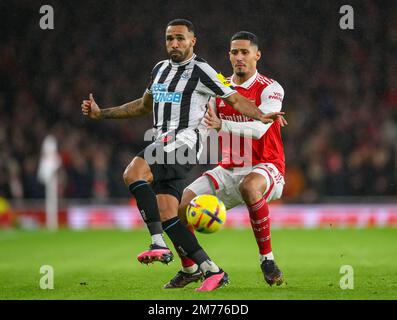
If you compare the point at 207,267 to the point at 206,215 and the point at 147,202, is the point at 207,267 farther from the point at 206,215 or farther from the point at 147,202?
the point at 147,202

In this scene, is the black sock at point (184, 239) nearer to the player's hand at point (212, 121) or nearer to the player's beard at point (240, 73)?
the player's hand at point (212, 121)

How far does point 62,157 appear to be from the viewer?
18500 millimetres

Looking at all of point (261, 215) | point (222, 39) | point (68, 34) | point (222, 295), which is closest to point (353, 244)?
point (261, 215)

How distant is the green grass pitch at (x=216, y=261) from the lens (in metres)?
7.12

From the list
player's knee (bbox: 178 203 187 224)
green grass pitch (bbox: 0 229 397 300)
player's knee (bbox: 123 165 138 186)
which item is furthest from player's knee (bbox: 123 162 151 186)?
green grass pitch (bbox: 0 229 397 300)

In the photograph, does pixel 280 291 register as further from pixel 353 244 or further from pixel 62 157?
pixel 62 157

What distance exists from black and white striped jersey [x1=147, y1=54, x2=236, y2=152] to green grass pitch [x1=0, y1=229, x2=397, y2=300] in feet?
4.65

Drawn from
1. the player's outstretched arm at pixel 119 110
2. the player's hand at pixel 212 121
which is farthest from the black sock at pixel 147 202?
the player's outstretched arm at pixel 119 110

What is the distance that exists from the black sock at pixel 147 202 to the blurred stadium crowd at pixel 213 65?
9.96 metres

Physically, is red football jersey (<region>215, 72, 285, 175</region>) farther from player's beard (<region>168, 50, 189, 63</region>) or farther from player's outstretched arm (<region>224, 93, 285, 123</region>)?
player's beard (<region>168, 50, 189, 63</region>)

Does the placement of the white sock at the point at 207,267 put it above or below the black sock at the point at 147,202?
below

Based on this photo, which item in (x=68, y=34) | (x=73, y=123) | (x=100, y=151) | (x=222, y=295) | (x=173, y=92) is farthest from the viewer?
(x=68, y=34)

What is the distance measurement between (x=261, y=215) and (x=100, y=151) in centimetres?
1061

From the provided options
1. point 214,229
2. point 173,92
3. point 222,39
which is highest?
point 222,39
